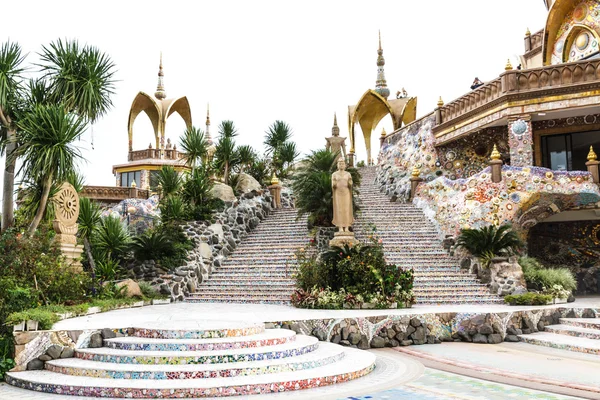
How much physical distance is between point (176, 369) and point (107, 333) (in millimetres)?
1887

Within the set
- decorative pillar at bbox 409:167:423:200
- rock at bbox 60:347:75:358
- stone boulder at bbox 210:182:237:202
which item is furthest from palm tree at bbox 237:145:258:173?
rock at bbox 60:347:75:358

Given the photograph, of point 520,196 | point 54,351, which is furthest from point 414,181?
point 54,351

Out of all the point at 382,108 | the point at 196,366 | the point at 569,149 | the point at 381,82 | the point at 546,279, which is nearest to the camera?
the point at 196,366

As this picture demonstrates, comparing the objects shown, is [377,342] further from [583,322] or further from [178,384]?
[178,384]

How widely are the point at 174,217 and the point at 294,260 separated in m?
4.61

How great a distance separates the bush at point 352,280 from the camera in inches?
519

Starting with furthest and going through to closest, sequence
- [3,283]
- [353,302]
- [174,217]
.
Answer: [174,217]
[353,302]
[3,283]

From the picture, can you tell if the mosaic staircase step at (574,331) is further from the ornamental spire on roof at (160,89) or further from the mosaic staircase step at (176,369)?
the ornamental spire on roof at (160,89)

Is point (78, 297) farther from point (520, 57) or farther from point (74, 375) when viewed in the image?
point (520, 57)

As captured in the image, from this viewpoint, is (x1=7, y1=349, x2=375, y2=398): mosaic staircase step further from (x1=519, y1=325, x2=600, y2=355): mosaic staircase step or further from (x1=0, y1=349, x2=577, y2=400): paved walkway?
(x1=519, y1=325, x2=600, y2=355): mosaic staircase step

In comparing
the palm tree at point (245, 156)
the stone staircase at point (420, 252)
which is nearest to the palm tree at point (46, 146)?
the stone staircase at point (420, 252)

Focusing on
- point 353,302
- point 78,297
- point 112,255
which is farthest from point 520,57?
point 78,297

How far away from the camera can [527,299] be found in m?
13.3

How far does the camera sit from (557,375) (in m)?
7.88
